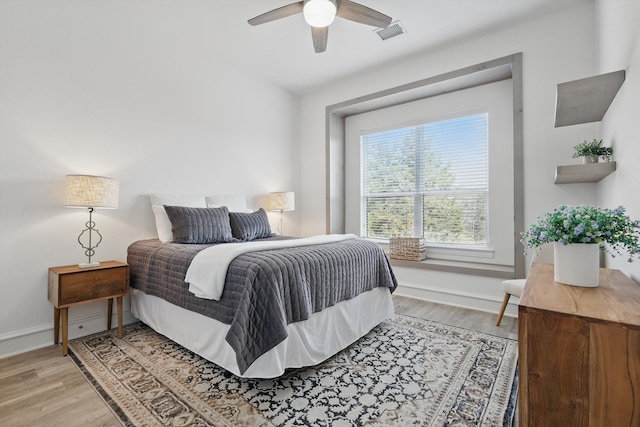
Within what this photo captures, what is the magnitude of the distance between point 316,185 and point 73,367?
3.38 meters

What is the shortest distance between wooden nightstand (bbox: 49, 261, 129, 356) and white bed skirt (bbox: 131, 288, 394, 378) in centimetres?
25

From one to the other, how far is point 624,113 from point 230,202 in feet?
10.8

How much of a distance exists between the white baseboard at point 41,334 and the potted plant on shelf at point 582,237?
128 inches

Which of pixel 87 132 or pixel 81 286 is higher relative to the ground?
pixel 87 132

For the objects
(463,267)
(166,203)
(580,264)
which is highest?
(166,203)

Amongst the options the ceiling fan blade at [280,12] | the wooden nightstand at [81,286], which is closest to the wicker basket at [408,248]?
the ceiling fan blade at [280,12]

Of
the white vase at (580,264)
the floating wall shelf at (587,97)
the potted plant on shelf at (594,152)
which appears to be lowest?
the white vase at (580,264)

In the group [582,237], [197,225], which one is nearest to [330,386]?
[582,237]

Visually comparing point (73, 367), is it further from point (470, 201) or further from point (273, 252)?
point (470, 201)

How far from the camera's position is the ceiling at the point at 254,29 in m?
2.64

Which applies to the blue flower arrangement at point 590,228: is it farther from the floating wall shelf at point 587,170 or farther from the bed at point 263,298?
the bed at point 263,298

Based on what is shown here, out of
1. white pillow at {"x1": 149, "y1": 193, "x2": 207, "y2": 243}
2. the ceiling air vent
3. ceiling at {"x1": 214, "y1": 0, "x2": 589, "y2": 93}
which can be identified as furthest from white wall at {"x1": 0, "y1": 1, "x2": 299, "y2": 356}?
the ceiling air vent

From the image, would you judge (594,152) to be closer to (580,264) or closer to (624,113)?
(624,113)

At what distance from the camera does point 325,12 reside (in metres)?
2.26
